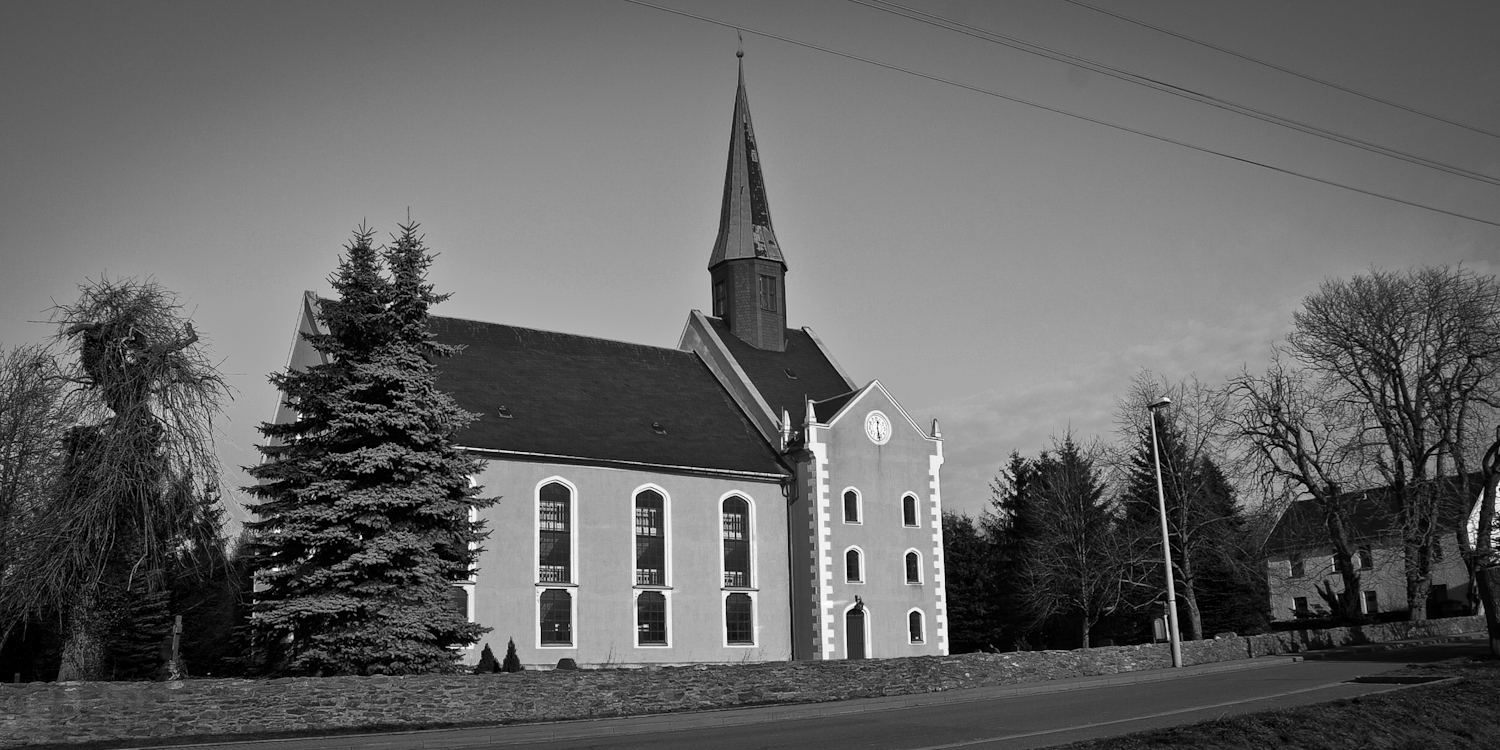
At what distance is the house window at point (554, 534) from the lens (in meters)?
32.8

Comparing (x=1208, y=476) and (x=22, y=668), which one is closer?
(x=22, y=668)

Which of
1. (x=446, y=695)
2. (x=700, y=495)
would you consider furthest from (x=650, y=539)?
(x=446, y=695)

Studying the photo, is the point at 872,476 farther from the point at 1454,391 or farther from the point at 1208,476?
the point at 1454,391

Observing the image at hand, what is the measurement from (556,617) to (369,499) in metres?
11.7

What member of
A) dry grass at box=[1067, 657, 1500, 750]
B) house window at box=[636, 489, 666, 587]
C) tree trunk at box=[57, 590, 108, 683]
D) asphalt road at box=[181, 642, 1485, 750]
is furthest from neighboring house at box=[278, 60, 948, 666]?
dry grass at box=[1067, 657, 1500, 750]

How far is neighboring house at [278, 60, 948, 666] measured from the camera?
32781mm

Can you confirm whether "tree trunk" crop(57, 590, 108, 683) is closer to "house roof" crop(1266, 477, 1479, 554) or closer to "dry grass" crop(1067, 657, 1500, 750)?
"dry grass" crop(1067, 657, 1500, 750)

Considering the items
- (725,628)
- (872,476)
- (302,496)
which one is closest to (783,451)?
(872,476)

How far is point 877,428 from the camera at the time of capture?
Answer: 4006 cm

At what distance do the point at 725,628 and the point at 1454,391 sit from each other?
24544mm

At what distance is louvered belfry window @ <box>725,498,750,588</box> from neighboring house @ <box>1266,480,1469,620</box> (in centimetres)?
1868

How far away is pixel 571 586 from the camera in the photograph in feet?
108

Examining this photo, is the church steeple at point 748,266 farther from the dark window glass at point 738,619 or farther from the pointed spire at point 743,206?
the dark window glass at point 738,619

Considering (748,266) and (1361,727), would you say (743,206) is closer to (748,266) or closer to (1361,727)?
(748,266)
